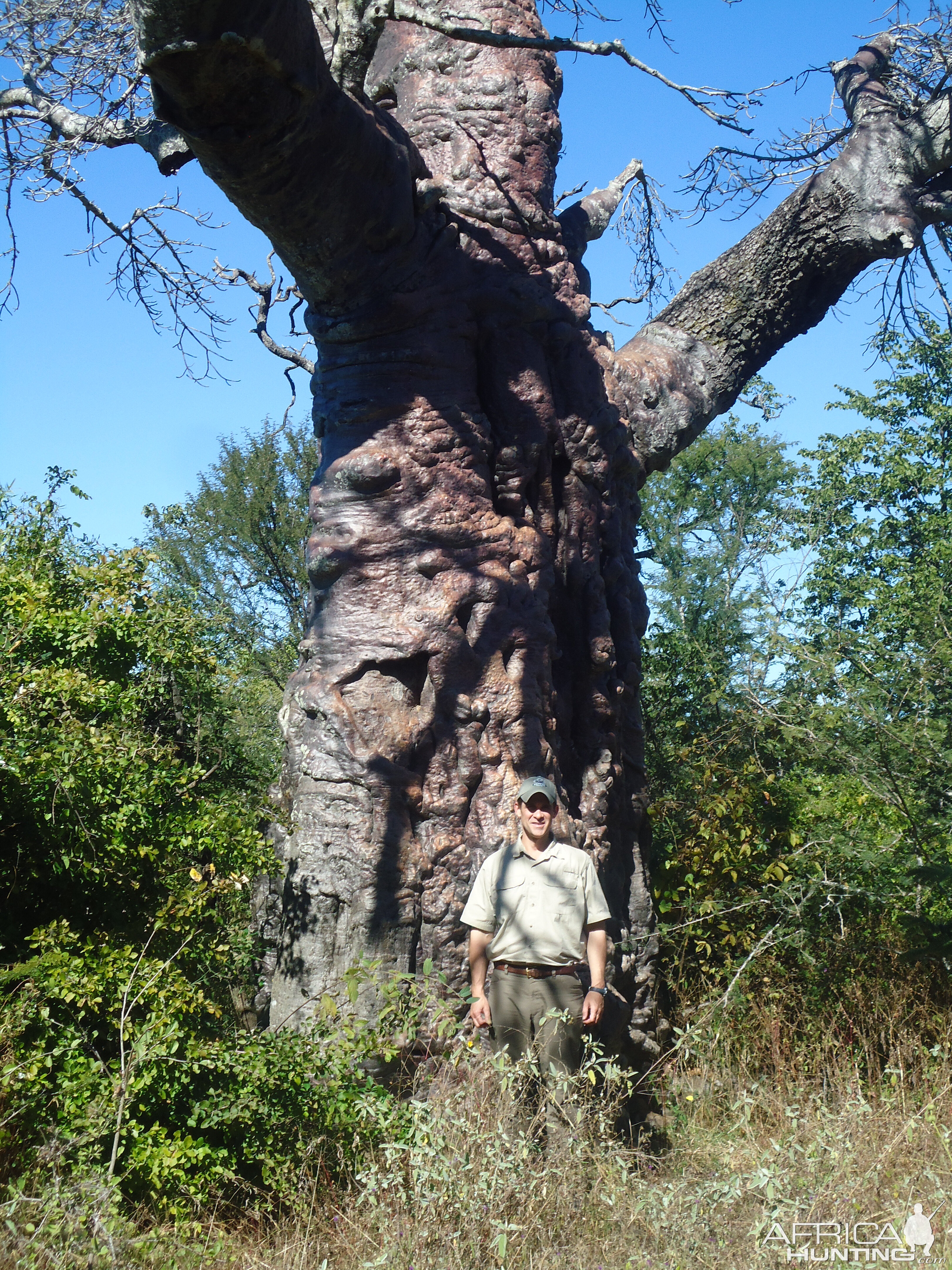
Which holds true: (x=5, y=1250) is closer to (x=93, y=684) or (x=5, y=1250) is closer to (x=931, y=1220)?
(x=93, y=684)

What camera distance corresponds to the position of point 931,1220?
309cm

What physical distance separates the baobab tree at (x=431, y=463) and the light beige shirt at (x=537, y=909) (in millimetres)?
454

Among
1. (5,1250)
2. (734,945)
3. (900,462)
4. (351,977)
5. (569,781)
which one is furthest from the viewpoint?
(900,462)

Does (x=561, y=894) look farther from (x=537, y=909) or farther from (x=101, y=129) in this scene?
(x=101, y=129)

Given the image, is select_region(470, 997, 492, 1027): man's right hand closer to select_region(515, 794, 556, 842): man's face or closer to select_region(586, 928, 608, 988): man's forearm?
select_region(586, 928, 608, 988): man's forearm

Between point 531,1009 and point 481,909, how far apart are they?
389 mm

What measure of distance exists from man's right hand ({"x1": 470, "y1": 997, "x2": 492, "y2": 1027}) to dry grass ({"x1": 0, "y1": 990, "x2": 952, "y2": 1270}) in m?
0.13

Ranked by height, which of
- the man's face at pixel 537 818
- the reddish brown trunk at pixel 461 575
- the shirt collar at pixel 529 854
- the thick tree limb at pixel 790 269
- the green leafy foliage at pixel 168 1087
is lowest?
the green leafy foliage at pixel 168 1087

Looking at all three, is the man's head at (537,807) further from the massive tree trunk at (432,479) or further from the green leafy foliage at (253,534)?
the green leafy foliage at (253,534)

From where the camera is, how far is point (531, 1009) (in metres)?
3.91

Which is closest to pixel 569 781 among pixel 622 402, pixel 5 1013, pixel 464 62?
pixel 622 402

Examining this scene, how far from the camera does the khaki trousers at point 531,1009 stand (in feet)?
12.8

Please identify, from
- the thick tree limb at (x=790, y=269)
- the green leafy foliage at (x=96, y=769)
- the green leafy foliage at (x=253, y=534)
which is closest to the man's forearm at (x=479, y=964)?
the green leafy foliage at (x=96, y=769)

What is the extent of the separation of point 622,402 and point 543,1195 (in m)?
4.20
